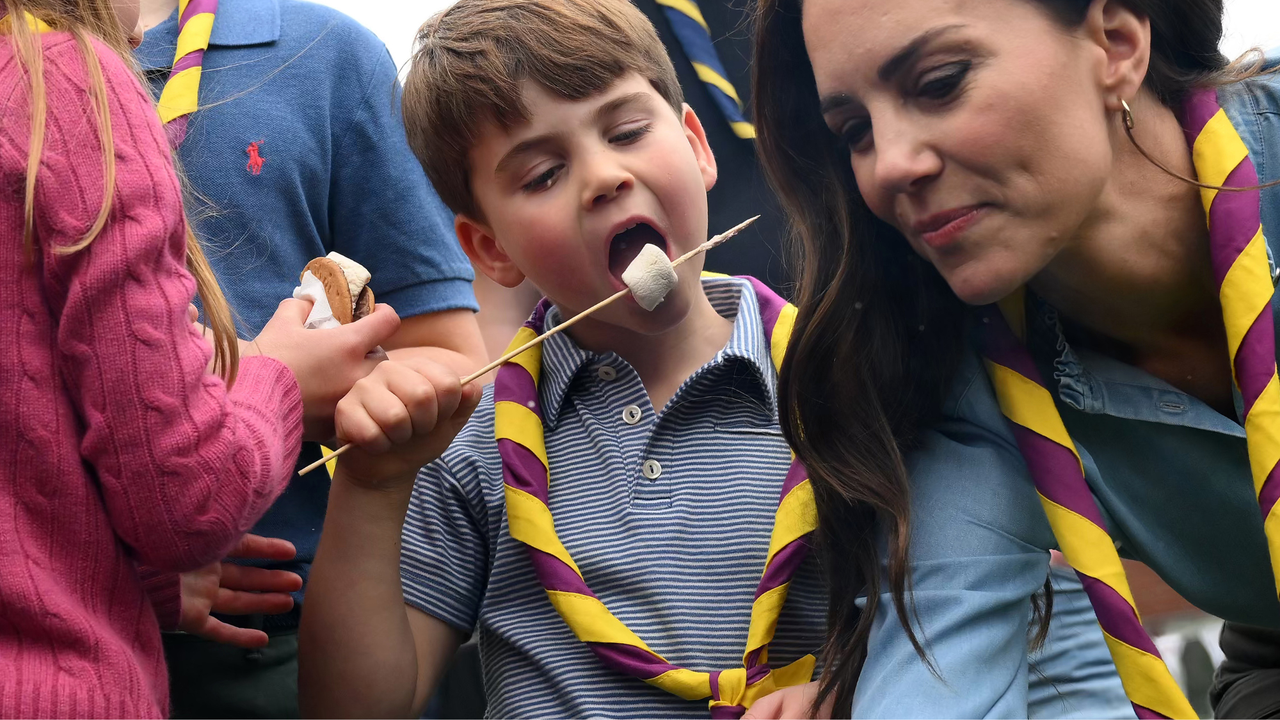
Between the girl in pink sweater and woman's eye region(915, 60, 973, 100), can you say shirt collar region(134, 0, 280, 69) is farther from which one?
woman's eye region(915, 60, 973, 100)

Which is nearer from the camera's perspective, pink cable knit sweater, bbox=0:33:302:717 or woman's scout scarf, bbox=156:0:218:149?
pink cable knit sweater, bbox=0:33:302:717

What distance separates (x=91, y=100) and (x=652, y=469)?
864mm

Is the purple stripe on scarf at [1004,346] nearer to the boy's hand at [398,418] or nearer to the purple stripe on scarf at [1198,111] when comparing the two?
the purple stripe on scarf at [1198,111]

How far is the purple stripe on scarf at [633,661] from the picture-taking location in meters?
1.57

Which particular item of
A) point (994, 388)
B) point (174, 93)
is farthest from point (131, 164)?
point (994, 388)

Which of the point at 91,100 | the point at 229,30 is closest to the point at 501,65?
the point at 229,30

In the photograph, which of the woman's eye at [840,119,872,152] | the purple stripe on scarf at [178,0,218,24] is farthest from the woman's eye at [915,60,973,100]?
the purple stripe on scarf at [178,0,218,24]

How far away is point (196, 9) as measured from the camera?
6.15ft

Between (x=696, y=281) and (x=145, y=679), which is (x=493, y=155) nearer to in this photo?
(x=696, y=281)

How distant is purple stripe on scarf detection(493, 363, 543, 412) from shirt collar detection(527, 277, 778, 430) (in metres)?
0.03

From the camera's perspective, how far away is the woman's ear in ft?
4.60

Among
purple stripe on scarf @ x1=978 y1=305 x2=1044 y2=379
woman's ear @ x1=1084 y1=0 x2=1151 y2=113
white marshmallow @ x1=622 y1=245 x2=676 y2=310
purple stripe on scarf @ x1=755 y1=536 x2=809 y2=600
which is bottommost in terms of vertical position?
purple stripe on scarf @ x1=755 y1=536 x2=809 y2=600

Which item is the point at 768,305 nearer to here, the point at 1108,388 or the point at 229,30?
the point at 1108,388

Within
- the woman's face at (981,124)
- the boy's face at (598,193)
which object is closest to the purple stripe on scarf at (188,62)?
the boy's face at (598,193)
